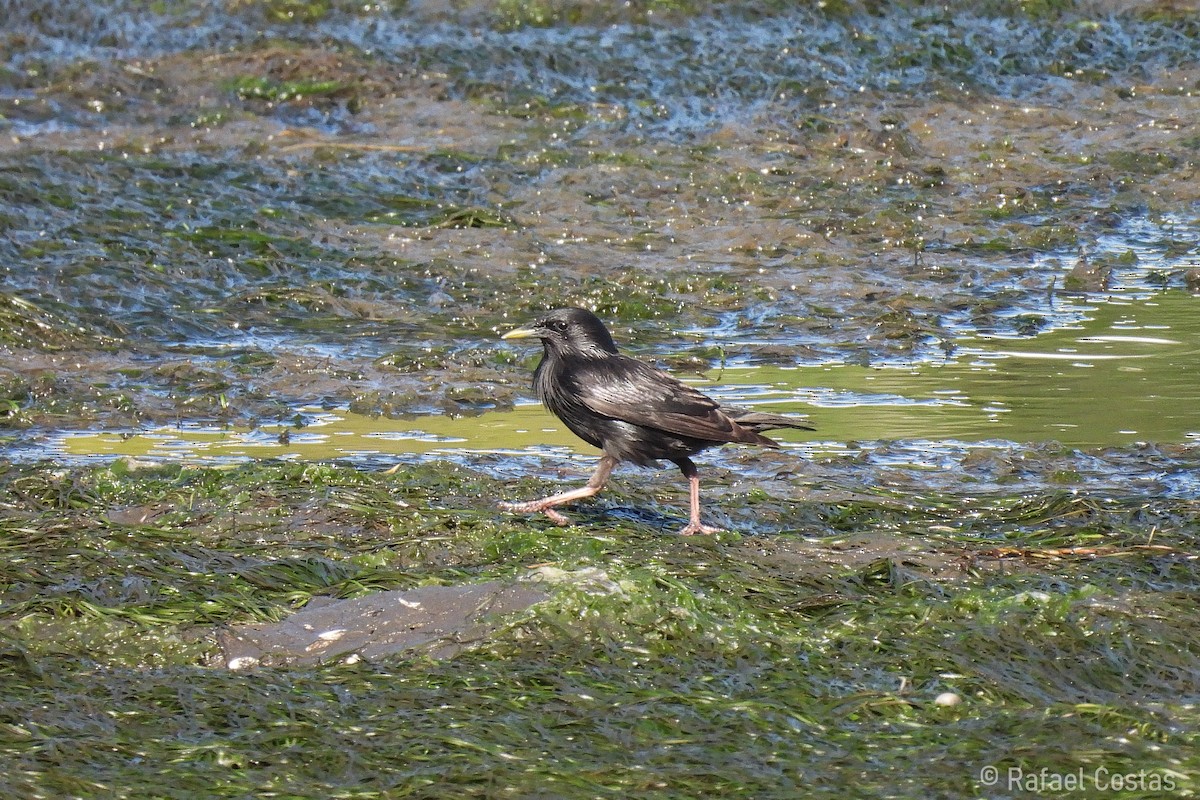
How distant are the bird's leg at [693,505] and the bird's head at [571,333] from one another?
58 cm

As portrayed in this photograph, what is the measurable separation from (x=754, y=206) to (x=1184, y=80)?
17.2ft

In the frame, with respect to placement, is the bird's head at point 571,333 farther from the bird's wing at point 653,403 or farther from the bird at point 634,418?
the bird's wing at point 653,403

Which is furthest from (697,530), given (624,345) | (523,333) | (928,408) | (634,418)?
(624,345)

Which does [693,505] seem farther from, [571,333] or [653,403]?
[571,333]

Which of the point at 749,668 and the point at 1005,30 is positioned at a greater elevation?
the point at 1005,30

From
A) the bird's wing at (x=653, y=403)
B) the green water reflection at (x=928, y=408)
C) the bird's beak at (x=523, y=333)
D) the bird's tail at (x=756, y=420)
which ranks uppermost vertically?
the bird's beak at (x=523, y=333)

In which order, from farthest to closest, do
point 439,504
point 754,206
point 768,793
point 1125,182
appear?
point 1125,182 → point 754,206 → point 439,504 → point 768,793

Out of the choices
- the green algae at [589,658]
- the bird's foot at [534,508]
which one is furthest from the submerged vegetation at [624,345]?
the bird's foot at [534,508]

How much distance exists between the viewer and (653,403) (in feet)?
21.1

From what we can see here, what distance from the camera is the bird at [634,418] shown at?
6395 mm

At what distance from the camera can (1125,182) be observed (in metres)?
12.7

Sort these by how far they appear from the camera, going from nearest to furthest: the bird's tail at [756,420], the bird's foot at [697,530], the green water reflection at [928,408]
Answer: the bird's foot at [697,530], the bird's tail at [756,420], the green water reflection at [928,408]

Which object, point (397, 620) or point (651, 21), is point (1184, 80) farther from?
point (397, 620)

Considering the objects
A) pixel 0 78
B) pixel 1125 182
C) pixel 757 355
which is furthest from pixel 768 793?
pixel 0 78
